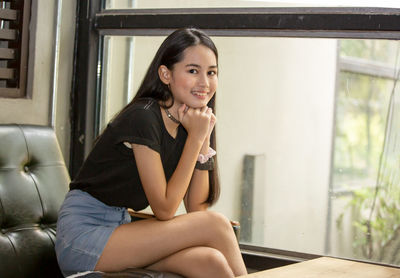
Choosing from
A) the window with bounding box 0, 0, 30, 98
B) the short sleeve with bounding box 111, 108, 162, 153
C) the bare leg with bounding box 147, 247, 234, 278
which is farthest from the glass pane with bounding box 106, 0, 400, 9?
the bare leg with bounding box 147, 247, 234, 278

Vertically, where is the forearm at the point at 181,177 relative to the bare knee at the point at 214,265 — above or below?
above

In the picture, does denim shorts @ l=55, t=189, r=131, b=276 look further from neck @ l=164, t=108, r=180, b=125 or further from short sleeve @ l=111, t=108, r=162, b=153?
neck @ l=164, t=108, r=180, b=125

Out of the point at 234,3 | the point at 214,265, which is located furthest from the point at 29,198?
A: the point at 234,3

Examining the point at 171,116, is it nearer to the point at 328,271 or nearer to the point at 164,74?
the point at 164,74

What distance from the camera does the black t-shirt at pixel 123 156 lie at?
1903mm

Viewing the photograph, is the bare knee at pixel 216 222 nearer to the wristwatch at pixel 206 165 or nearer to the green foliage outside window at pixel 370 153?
the wristwatch at pixel 206 165

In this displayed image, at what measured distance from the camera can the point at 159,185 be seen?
1.87 metres

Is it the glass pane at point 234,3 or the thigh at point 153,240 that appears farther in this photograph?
the glass pane at point 234,3

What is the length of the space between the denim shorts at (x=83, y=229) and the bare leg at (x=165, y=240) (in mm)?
35

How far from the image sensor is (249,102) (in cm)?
273


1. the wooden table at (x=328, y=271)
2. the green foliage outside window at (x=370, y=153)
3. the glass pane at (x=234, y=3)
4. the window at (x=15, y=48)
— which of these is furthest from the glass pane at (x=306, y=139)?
the wooden table at (x=328, y=271)

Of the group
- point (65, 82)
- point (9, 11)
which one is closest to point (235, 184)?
point (65, 82)

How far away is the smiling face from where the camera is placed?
6.55 feet

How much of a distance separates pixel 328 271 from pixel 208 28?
3.97ft
